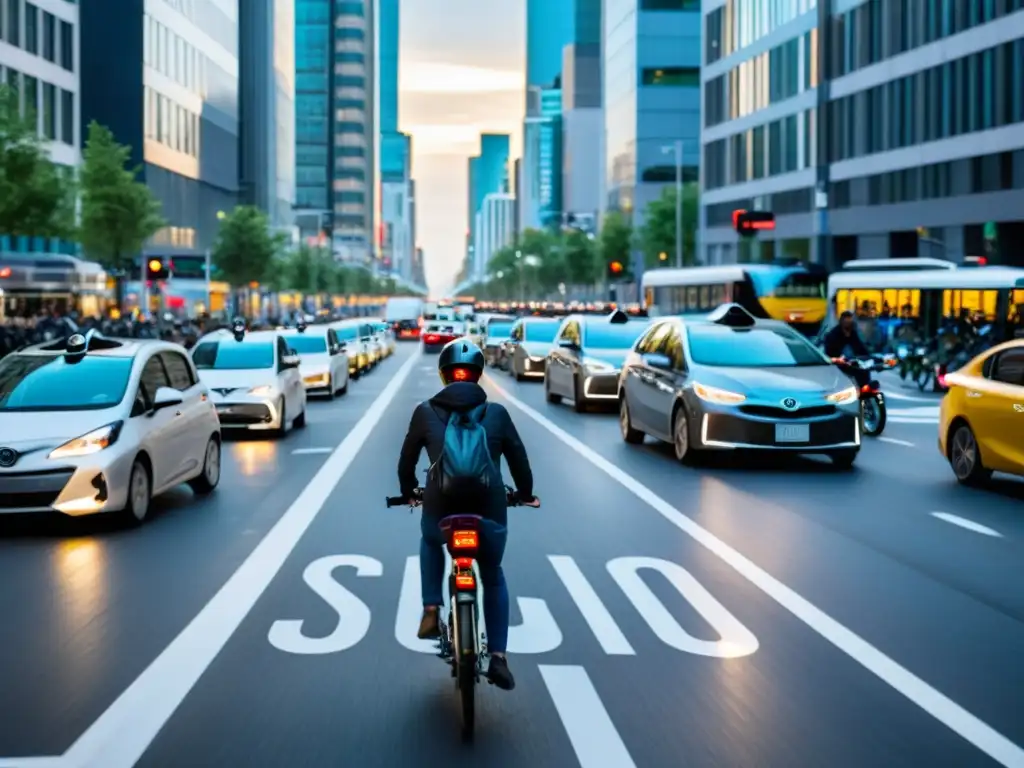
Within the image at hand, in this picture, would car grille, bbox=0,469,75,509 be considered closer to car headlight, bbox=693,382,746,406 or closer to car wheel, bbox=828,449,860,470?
car headlight, bbox=693,382,746,406

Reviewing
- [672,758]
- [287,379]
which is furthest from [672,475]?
[672,758]

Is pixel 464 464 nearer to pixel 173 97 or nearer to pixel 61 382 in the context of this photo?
pixel 61 382

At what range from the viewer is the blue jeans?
6.82m

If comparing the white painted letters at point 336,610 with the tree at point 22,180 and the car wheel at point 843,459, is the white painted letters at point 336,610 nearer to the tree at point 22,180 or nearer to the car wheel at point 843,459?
the car wheel at point 843,459

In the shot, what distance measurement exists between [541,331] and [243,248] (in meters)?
64.2

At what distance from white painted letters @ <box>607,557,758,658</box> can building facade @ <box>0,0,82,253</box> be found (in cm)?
6369

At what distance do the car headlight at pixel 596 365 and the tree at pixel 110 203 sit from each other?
1722 inches

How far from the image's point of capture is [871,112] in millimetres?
76000

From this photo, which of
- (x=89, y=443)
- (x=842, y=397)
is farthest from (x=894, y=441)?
(x=89, y=443)

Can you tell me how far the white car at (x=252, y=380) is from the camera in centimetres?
2355

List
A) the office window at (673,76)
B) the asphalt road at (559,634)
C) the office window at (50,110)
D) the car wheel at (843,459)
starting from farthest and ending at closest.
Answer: the office window at (673,76)
the office window at (50,110)
the car wheel at (843,459)
the asphalt road at (559,634)

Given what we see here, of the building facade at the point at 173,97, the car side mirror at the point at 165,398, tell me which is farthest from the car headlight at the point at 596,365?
the building facade at the point at 173,97

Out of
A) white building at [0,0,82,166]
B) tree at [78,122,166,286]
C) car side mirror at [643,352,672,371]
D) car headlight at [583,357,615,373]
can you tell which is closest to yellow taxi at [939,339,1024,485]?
car side mirror at [643,352,672,371]

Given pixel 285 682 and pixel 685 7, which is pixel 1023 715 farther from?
pixel 685 7
